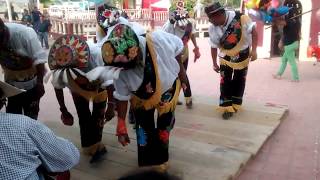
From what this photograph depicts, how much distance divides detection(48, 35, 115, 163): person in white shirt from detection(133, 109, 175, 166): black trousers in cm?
28

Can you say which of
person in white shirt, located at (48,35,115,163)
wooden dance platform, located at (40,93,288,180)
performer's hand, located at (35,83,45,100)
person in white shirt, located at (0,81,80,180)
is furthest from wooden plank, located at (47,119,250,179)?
person in white shirt, located at (0,81,80,180)

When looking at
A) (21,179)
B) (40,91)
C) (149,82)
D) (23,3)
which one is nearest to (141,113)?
(149,82)

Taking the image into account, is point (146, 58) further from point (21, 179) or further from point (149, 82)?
point (21, 179)

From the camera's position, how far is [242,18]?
456 cm

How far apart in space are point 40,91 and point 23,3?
1939cm

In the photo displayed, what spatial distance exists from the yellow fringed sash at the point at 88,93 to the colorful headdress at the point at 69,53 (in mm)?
158

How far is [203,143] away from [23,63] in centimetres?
188

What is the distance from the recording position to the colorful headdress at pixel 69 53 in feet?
10.0

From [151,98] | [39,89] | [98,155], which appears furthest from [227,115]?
[39,89]

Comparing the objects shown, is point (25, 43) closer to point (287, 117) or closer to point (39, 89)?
point (39, 89)

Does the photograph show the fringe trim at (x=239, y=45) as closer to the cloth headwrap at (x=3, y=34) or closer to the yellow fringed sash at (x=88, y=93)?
the yellow fringed sash at (x=88, y=93)

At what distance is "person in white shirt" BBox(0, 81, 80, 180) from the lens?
1682mm

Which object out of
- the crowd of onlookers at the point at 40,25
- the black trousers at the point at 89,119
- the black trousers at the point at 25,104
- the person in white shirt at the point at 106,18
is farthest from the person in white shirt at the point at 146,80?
the crowd of onlookers at the point at 40,25

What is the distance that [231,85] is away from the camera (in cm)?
486
